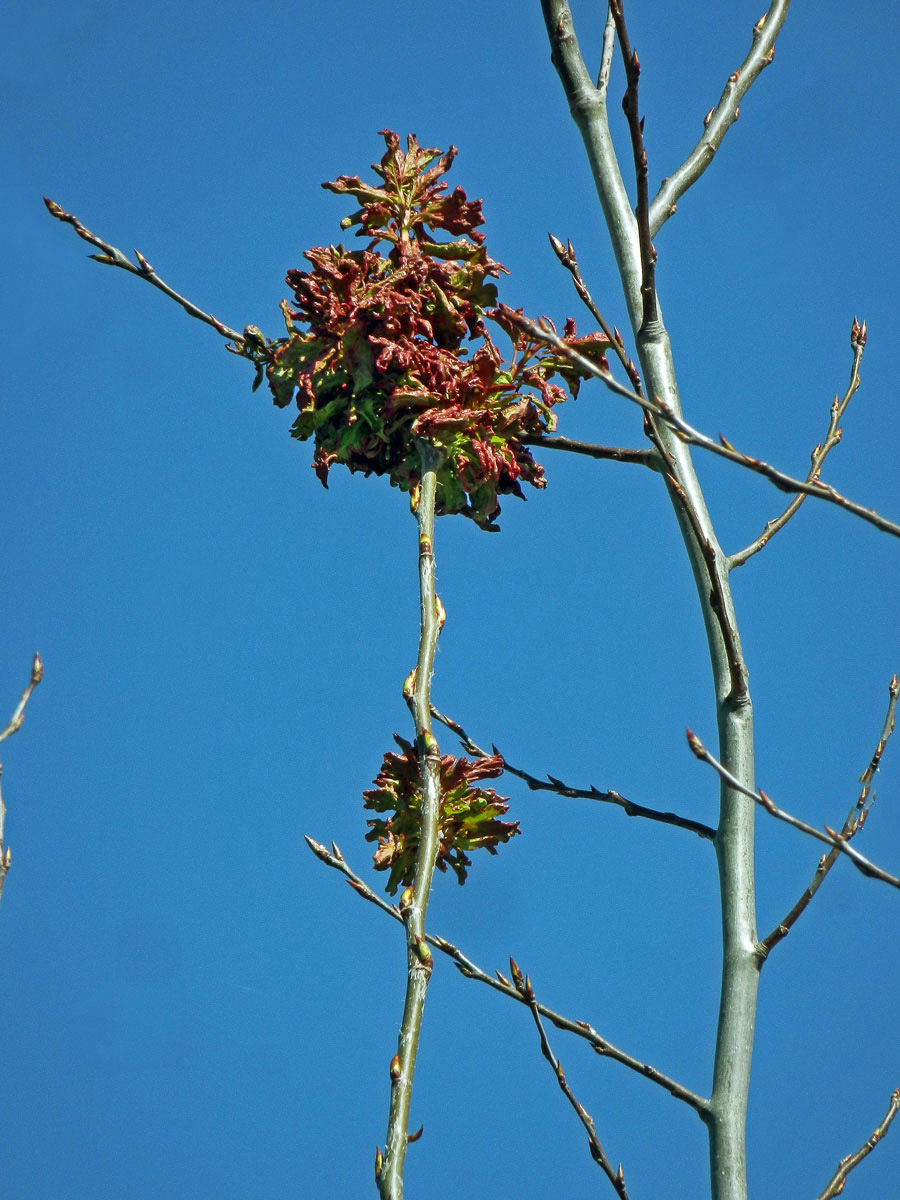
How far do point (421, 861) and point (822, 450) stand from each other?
2010 mm

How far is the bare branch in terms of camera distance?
4.10 m

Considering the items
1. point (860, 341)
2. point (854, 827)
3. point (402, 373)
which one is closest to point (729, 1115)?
point (854, 827)

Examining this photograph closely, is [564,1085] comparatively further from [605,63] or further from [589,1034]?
[605,63]

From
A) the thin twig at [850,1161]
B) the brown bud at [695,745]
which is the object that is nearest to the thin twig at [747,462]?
the brown bud at [695,745]

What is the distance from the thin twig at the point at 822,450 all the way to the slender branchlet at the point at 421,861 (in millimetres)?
984

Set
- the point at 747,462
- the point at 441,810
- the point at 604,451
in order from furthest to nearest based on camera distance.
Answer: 1. the point at 604,451
2. the point at 441,810
3. the point at 747,462

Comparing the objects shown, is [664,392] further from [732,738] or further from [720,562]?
[732,738]

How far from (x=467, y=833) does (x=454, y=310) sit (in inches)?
53.4

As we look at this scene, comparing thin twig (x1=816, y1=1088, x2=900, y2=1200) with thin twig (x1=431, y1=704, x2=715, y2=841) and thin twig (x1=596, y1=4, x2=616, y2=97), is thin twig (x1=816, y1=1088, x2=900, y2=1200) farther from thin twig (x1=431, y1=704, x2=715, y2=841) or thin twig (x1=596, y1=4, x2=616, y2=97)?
thin twig (x1=596, y1=4, x2=616, y2=97)

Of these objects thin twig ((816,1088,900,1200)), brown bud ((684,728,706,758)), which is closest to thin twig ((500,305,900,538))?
brown bud ((684,728,706,758))

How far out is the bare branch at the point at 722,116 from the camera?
161 inches

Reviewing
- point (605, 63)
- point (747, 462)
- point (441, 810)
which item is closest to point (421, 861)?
point (441, 810)

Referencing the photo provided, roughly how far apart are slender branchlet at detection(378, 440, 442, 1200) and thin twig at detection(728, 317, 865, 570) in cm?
98

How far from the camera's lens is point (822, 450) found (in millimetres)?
3975
